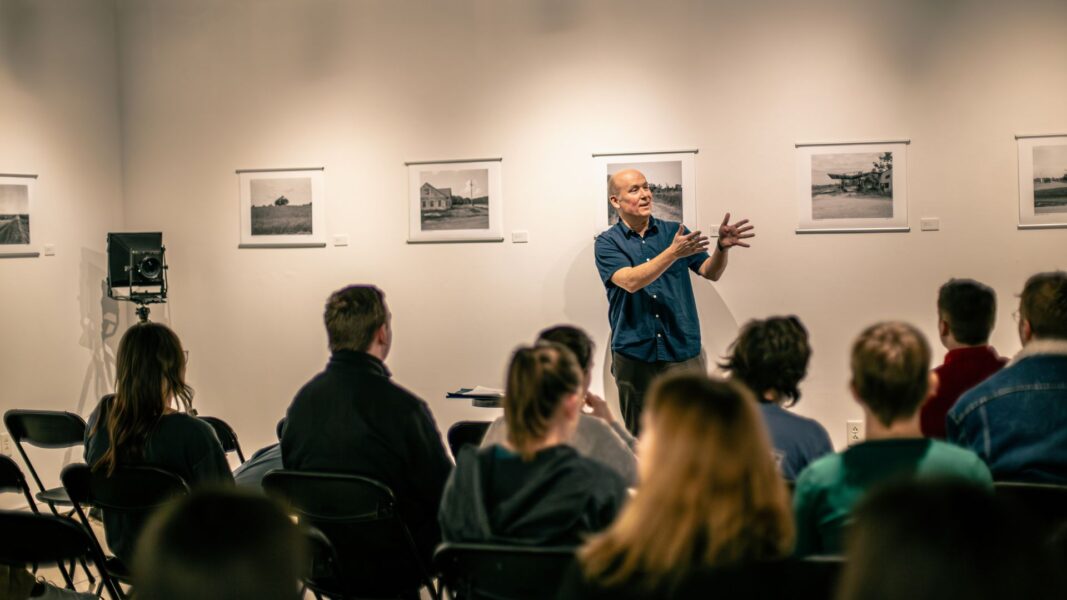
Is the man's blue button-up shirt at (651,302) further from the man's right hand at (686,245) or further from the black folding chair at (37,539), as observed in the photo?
the black folding chair at (37,539)

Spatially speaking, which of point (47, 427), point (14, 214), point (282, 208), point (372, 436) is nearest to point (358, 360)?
point (372, 436)

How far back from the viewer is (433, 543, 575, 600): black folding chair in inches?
82.0

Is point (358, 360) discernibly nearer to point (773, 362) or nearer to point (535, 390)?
point (535, 390)

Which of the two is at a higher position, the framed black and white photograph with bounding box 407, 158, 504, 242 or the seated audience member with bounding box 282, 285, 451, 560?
the framed black and white photograph with bounding box 407, 158, 504, 242

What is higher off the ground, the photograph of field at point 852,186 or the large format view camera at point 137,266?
the photograph of field at point 852,186

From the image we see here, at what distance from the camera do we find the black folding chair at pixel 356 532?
2.92m

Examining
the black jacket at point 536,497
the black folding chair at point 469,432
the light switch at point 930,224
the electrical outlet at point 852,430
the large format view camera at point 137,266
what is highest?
the light switch at point 930,224

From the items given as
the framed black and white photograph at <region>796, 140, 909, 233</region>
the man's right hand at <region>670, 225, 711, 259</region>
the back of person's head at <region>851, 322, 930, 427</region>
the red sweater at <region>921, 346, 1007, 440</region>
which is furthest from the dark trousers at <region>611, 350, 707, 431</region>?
the back of person's head at <region>851, 322, 930, 427</region>

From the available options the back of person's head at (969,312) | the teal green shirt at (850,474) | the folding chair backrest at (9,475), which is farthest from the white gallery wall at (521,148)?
the teal green shirt at (850,474)

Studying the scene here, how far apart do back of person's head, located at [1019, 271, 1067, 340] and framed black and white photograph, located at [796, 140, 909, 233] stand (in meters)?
2.71

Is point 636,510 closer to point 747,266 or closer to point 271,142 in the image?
point 747,266

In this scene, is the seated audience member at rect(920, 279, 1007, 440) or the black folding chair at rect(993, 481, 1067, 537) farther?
the seated audience member at rect(920, 279, 1007, 440)

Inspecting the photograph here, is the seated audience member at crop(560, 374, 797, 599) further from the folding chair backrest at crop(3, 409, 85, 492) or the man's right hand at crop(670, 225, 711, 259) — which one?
the folding chair backrest at crop(3, 409, 85, 492)

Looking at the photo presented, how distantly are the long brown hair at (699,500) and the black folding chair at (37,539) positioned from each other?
1.62 m
